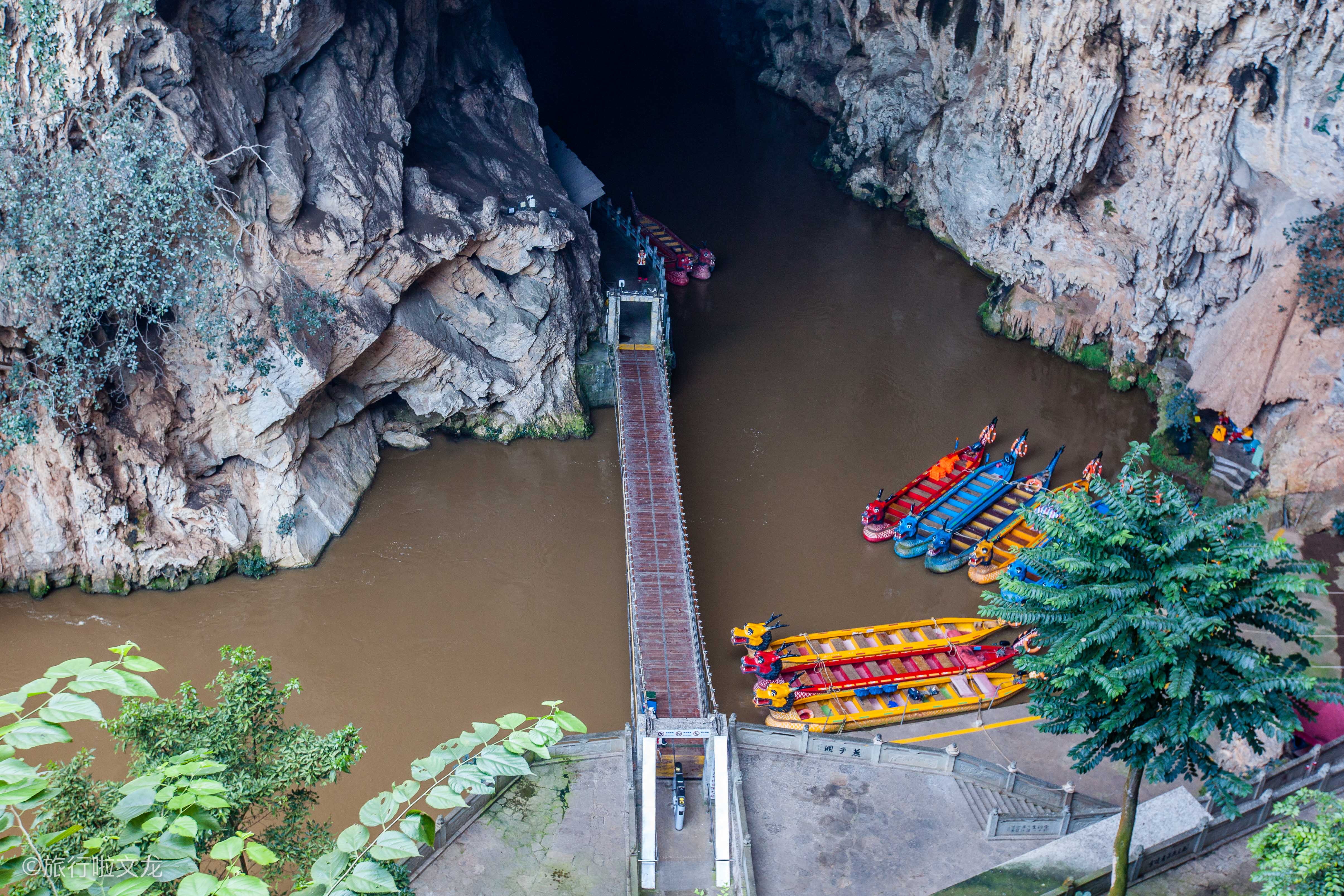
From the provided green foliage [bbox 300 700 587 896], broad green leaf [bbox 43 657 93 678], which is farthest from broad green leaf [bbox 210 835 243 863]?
broad green leaf [bbox 43 657 93 678]

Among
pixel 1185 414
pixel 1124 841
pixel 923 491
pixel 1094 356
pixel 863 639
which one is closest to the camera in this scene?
pixel 1124 841

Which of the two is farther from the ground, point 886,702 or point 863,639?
point 863,639

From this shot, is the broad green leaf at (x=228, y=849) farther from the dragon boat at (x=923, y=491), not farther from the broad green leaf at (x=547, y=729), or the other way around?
the dragon boat at (x=923, y=491)

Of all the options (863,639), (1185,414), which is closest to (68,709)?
(863,639)

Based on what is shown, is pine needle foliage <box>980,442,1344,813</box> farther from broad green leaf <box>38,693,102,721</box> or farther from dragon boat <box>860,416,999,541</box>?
dragon boat <box>860,416,999,541</box>

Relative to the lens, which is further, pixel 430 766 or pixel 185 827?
A: pixel 430 766

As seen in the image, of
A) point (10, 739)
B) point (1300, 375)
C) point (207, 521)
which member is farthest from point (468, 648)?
point (1300, 375)

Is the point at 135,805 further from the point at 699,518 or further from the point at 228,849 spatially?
the point at 699,518
